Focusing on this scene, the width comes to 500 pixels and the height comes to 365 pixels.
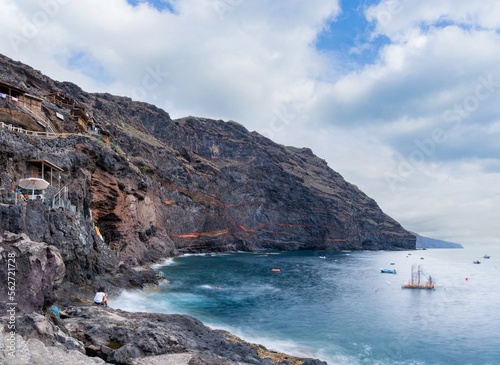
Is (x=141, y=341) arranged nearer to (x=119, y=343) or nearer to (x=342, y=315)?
(x=119, y=343)

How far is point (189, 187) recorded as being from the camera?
106 m

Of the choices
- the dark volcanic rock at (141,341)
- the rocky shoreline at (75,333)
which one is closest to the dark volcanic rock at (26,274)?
the rocky shoreline at (75,333)

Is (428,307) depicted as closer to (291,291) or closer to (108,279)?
(291,291)

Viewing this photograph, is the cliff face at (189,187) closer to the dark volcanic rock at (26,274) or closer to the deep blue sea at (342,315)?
the deep blue sea at (342,315)

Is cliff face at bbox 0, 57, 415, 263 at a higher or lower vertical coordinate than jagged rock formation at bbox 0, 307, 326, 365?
higher

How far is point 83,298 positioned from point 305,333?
19.8m

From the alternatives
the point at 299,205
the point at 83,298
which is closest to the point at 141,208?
the point at 83,298

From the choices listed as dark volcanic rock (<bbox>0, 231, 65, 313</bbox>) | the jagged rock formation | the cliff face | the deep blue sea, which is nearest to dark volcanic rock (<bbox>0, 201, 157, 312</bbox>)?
dark volcanic rock (<bbox>0, 231, 65, 313</bbox>)

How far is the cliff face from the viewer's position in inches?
2015

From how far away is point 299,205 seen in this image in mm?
143125

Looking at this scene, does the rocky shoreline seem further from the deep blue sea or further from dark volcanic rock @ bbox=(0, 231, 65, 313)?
the deep blue sea

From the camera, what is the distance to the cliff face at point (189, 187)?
5119 cm

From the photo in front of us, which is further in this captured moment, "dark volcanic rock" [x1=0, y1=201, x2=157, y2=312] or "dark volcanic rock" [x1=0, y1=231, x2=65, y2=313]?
"dark volcanic rock" [x1=0, y1=201, x2=157, y2=312]

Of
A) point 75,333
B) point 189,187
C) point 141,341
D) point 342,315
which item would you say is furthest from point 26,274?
point 189,187
